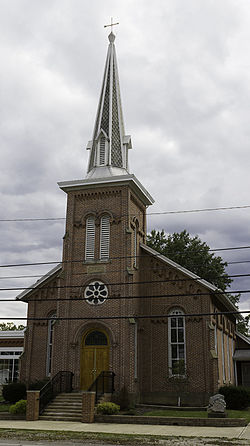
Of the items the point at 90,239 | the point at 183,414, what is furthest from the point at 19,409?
the point at 90,239

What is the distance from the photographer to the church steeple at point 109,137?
98.7 ft

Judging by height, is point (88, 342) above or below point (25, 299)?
below

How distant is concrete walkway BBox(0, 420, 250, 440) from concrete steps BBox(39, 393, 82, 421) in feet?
3.05

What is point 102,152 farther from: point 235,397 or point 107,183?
point 235,397

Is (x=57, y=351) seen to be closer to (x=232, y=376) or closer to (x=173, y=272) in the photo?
(x=173, y=272)

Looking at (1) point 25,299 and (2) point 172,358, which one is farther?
(1) point 25,299

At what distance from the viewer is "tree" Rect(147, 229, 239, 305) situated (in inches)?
1608

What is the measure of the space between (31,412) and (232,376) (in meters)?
16.8

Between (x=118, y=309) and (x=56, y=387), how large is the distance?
5.03 m

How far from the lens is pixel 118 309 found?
25797 mm

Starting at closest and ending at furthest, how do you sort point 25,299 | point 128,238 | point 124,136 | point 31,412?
point 31,412 < point 128,238 < point 25,299 < point 124,136

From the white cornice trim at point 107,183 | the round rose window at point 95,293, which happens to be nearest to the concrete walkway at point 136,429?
the round rose window at point 95,293

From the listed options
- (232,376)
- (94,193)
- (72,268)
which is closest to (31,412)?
(72,268)

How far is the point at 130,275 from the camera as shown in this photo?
86.3 ft
